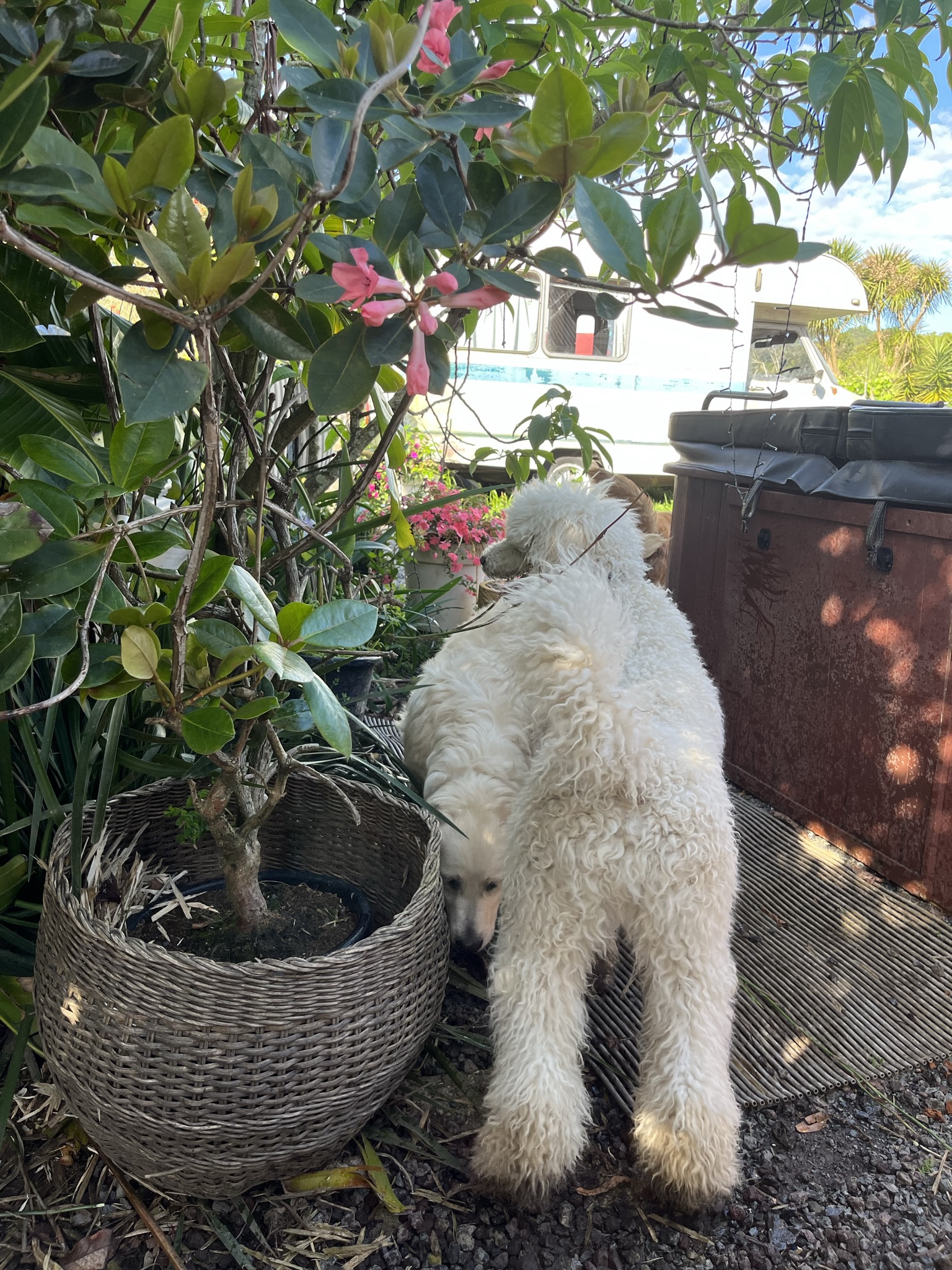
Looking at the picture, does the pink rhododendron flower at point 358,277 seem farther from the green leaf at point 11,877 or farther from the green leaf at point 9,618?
the green leaf at point 11,877

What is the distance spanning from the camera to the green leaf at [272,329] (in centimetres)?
77

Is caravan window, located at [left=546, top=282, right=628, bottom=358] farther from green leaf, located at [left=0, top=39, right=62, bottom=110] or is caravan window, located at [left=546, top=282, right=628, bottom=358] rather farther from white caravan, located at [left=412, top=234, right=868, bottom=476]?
green leaf, located at [left=0, top=39, right=62, bottom=110]

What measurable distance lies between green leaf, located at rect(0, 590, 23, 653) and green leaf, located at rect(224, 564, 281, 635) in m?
0.19

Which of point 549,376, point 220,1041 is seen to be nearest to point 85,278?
point 220,1041

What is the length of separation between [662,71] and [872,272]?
92.2 feet

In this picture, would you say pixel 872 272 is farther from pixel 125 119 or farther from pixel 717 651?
pixel 125 119

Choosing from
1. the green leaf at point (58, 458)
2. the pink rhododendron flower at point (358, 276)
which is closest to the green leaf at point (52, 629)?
the green leaf at point (58, 458)

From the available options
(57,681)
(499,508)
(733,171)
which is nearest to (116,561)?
(57,681)

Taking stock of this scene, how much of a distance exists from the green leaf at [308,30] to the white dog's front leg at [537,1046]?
1.12m

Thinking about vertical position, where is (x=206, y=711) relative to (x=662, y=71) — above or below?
below

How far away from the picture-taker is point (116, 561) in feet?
2.82

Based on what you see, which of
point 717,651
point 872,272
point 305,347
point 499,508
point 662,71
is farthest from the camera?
point 872,272

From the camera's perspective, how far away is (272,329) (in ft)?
2.55

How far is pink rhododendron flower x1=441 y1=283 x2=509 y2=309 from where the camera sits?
Answer: 64 cm
